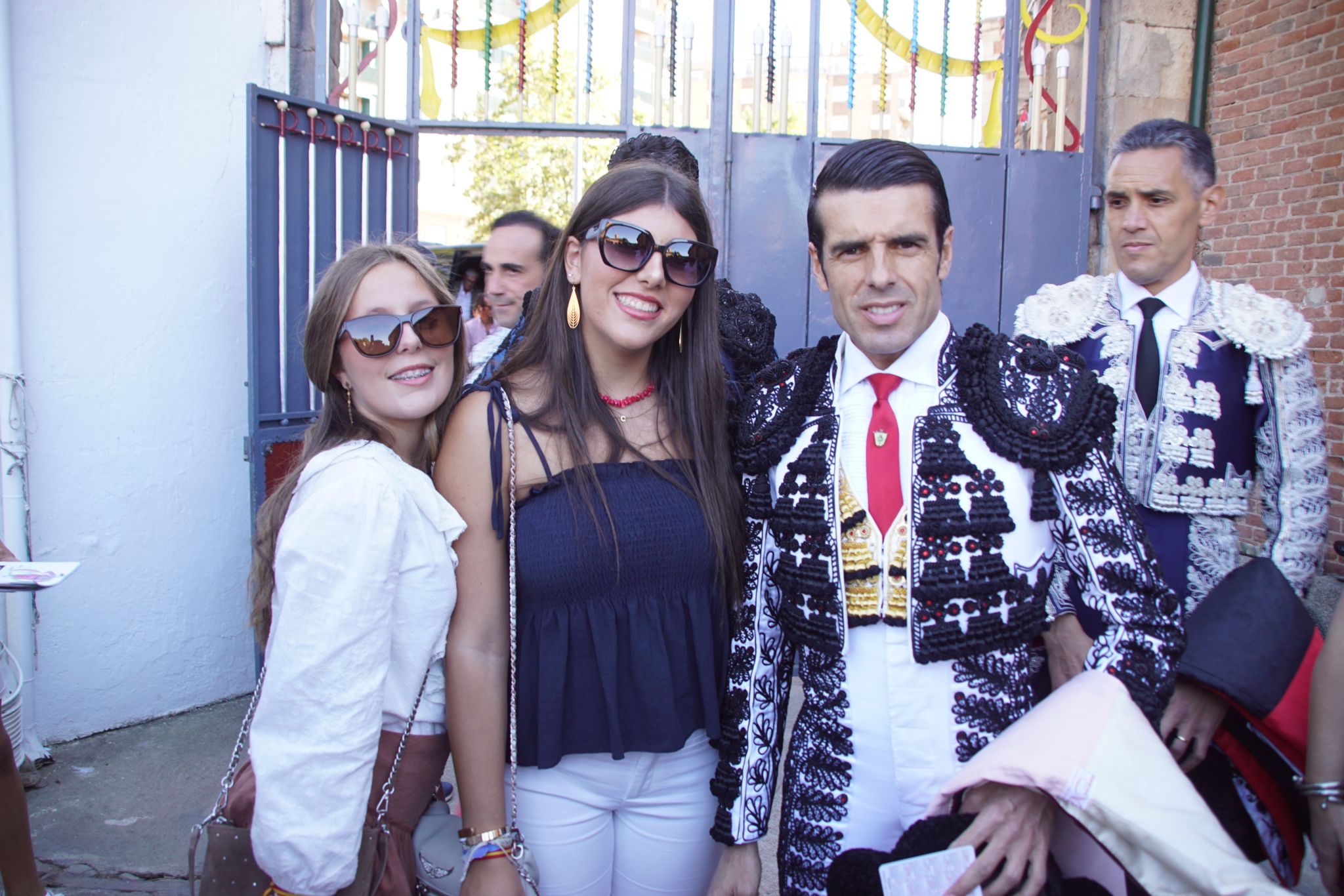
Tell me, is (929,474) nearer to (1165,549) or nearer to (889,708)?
(889,708)

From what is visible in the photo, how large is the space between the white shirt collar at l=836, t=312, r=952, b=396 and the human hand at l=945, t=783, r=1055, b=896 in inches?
25.7

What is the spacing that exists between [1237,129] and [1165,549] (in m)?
4.04

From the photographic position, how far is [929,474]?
1.52 m

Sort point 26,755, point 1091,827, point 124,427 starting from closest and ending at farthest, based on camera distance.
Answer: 1. point 1091,827
2. point 26,755
3. point 124,427

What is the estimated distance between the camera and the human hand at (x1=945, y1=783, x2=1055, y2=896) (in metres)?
1.28

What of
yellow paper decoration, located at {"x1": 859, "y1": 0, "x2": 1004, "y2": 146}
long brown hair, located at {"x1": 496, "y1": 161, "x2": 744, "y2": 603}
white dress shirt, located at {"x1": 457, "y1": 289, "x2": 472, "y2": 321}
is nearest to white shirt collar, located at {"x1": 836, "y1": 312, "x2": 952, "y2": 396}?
long brown hair, located at {"x1": 496, "y1": 161, "x2": 744, "y2": 603}

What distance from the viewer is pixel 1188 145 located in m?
2.48

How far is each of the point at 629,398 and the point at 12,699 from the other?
8.41 ft

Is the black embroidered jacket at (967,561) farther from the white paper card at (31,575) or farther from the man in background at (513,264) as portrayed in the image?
the man in background at (513,264)

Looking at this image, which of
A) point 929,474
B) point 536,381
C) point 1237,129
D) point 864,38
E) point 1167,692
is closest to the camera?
point 1167,692

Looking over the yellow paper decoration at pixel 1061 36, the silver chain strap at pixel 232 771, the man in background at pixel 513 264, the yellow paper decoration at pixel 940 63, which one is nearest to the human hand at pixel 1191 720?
the silver chain strap at pixel 232 771

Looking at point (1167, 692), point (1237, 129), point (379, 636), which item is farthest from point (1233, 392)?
point (1237, 129)

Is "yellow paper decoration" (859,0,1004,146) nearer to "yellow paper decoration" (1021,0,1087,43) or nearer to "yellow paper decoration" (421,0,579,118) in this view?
"yellow paper decoration" (1021,0,1087,43)

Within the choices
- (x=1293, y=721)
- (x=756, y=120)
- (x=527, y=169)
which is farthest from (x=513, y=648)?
(x=527, y=169)
